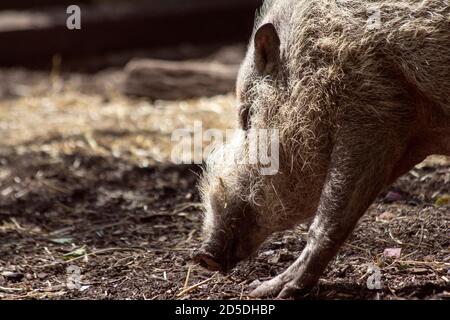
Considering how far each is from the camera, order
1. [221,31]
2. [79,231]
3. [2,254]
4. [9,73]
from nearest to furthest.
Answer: [2,254], [79,231], [9,73], [221,31]

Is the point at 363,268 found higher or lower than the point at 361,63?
lower

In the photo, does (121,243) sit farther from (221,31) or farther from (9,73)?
(221,31)

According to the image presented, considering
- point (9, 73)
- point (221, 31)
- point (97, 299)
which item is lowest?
point (97, 299)

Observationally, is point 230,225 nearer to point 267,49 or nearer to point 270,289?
point 270,289

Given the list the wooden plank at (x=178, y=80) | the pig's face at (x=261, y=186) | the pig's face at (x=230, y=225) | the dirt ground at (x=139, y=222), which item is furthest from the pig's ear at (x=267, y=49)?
the wooden plank at (x=178, y=80)

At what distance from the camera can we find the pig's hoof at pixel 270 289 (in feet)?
13.8

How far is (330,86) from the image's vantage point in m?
4.27

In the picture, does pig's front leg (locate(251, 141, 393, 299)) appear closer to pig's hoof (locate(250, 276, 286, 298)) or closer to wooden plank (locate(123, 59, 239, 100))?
pig's hoof (locate(250, 276, 286, 298))

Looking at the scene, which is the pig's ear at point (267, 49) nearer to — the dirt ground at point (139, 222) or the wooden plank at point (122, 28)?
the dirt ground at point (139, 222)

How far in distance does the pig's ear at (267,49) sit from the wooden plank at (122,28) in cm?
680

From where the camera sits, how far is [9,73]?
11.0m

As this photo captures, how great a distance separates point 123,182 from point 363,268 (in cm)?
259

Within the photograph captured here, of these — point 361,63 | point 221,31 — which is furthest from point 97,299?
point 221,31

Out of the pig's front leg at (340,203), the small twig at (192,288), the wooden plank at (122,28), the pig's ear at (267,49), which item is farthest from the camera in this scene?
the wooden plank at (122,28)
